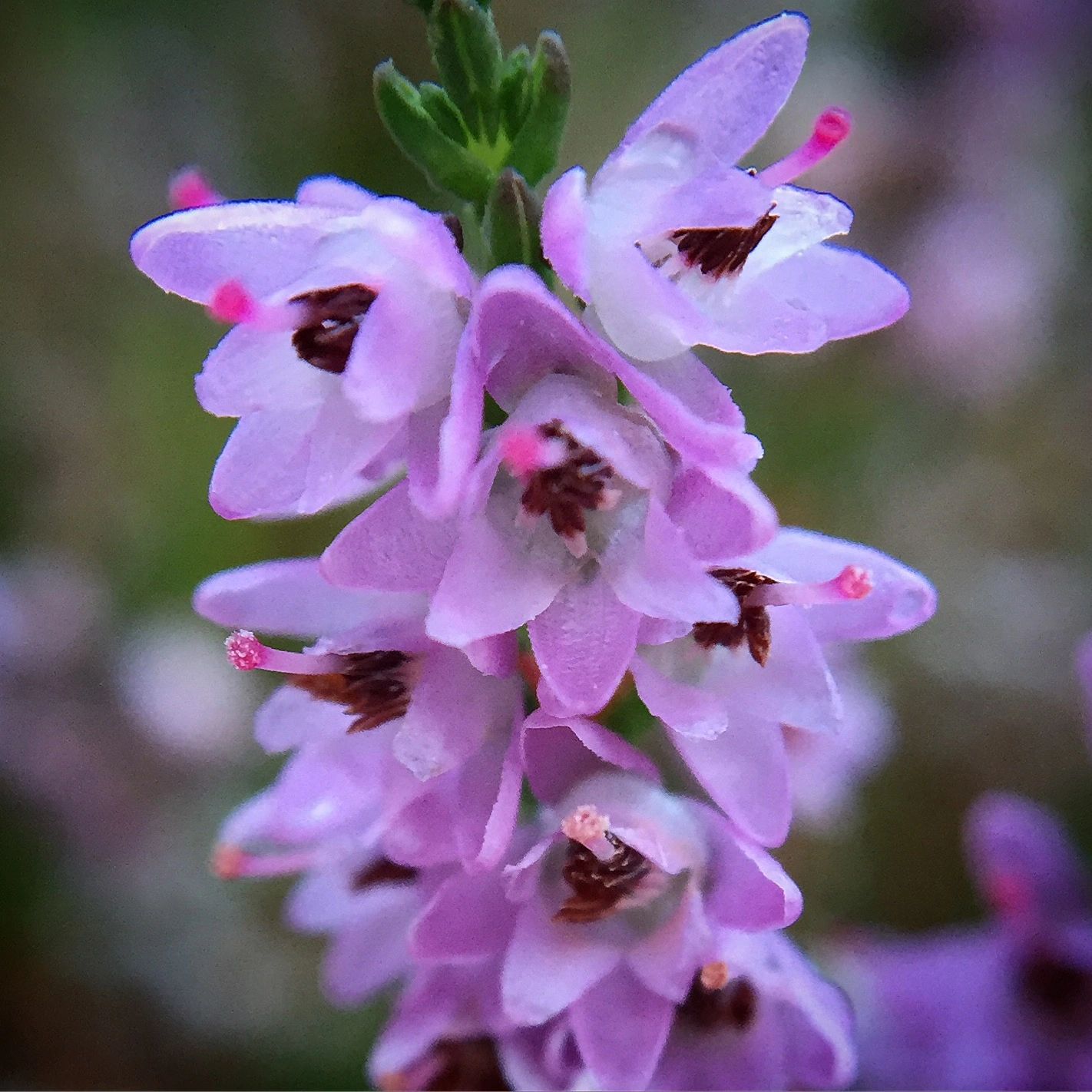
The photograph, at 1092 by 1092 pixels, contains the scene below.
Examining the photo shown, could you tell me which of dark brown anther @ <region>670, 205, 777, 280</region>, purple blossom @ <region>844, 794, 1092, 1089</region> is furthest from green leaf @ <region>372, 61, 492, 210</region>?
purple blossom @ <region>844, 794, 1092, 1089</region>

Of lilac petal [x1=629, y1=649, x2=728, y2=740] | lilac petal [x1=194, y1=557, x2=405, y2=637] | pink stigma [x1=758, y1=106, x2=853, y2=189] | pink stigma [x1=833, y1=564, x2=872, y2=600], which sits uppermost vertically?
pink stigma [x1=758, y1=106, x2=853, y2=189]

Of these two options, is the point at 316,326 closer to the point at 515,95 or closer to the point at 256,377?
the point at 256,377

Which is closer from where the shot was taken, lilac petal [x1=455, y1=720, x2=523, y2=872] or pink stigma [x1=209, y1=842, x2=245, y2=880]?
lilac petal [x1=455, y1=720, x2=523, y2=872]

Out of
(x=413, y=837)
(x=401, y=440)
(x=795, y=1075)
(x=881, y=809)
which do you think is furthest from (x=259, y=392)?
(x=881, y=809)

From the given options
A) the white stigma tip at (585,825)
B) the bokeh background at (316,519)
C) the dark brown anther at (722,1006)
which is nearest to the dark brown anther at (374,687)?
the white stigma tip at (585,825)

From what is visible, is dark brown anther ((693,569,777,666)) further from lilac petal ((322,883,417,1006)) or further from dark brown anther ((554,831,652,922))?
lilac petal ((322,883,417,1006))

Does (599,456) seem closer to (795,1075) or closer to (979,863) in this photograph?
(795,1075)
